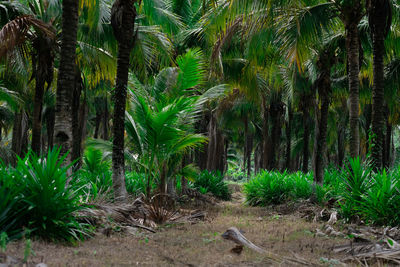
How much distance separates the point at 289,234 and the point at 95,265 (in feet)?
13.7

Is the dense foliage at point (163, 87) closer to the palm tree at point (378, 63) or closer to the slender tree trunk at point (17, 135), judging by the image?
the palm tree at point (378, 63)

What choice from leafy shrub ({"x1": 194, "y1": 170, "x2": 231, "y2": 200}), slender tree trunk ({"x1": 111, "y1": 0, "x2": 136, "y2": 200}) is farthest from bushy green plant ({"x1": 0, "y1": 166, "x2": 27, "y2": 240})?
leafy shrub ({"x1": 194, "y1": 170, "x2": 231, "y2": 200})

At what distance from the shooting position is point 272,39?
1190 centimetres

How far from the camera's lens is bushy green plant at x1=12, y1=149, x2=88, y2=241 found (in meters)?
5.20

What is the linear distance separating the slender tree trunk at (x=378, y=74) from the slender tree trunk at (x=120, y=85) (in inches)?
230

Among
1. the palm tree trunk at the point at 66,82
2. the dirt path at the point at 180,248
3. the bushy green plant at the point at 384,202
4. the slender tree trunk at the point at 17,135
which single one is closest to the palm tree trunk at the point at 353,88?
the bushy green plant at the point at 384,202

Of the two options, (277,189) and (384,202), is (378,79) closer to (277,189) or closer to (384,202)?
(384,202)

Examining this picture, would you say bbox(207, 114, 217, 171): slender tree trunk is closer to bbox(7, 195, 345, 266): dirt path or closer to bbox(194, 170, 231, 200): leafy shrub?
bbox(194, 170, 231, 200): leafy shrub

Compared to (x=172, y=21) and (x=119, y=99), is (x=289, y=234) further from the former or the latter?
(x=172, y=21)

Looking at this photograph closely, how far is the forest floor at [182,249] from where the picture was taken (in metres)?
4.53

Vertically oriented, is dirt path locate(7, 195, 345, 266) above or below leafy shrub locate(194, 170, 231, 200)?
above

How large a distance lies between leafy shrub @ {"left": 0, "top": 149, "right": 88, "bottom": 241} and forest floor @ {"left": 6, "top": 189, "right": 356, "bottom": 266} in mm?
295

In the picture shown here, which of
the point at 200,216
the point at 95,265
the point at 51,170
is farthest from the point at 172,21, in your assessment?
the point at 95,265

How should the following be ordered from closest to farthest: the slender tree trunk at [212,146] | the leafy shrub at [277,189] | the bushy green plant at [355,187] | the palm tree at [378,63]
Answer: the bushy green plant at [355,187] → the palm tree at [378,63] → the leafy shrub at [277,189] → the slender tree trunk at [212,146]
